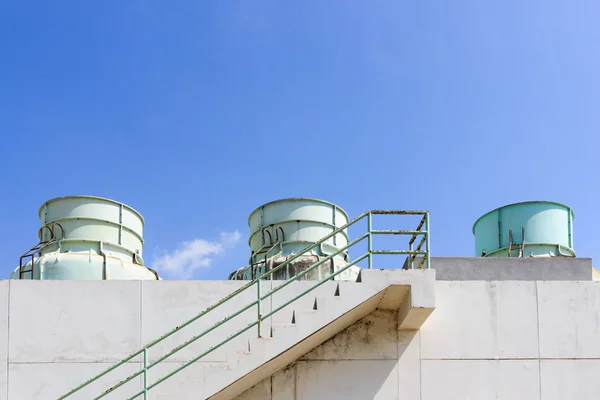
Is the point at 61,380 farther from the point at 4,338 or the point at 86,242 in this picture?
the point at 86,242

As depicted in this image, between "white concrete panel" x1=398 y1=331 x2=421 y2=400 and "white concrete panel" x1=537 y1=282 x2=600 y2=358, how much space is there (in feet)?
7.68

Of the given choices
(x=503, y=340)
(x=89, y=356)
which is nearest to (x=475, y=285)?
(x=503, y=340)

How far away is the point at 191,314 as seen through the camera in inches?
496

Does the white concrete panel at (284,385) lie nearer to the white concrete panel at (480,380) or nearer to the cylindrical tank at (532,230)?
the white concrete panel at (480,380)

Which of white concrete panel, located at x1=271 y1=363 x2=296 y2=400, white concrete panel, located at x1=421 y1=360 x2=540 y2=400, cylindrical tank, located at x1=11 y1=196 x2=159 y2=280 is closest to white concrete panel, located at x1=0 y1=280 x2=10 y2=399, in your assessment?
cylindrical tank, located at x1=11 y1=196 x2=159 y2=280

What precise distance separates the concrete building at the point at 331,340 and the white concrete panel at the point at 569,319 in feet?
0.06

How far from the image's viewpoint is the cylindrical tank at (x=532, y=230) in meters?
17.5

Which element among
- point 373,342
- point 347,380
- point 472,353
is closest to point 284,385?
point 347,380

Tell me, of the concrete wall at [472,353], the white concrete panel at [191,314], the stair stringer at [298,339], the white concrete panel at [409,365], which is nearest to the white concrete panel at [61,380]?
the white concrete panel at [191,314]

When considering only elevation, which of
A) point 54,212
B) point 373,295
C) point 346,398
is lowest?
point 346,398

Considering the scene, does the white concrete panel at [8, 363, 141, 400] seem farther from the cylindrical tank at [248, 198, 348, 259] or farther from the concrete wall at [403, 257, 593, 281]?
the concrete wall at [403, 257, 593, 281]

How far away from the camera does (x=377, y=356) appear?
1270cm

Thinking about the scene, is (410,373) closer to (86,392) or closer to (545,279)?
(545,279)

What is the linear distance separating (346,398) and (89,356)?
4.72m
